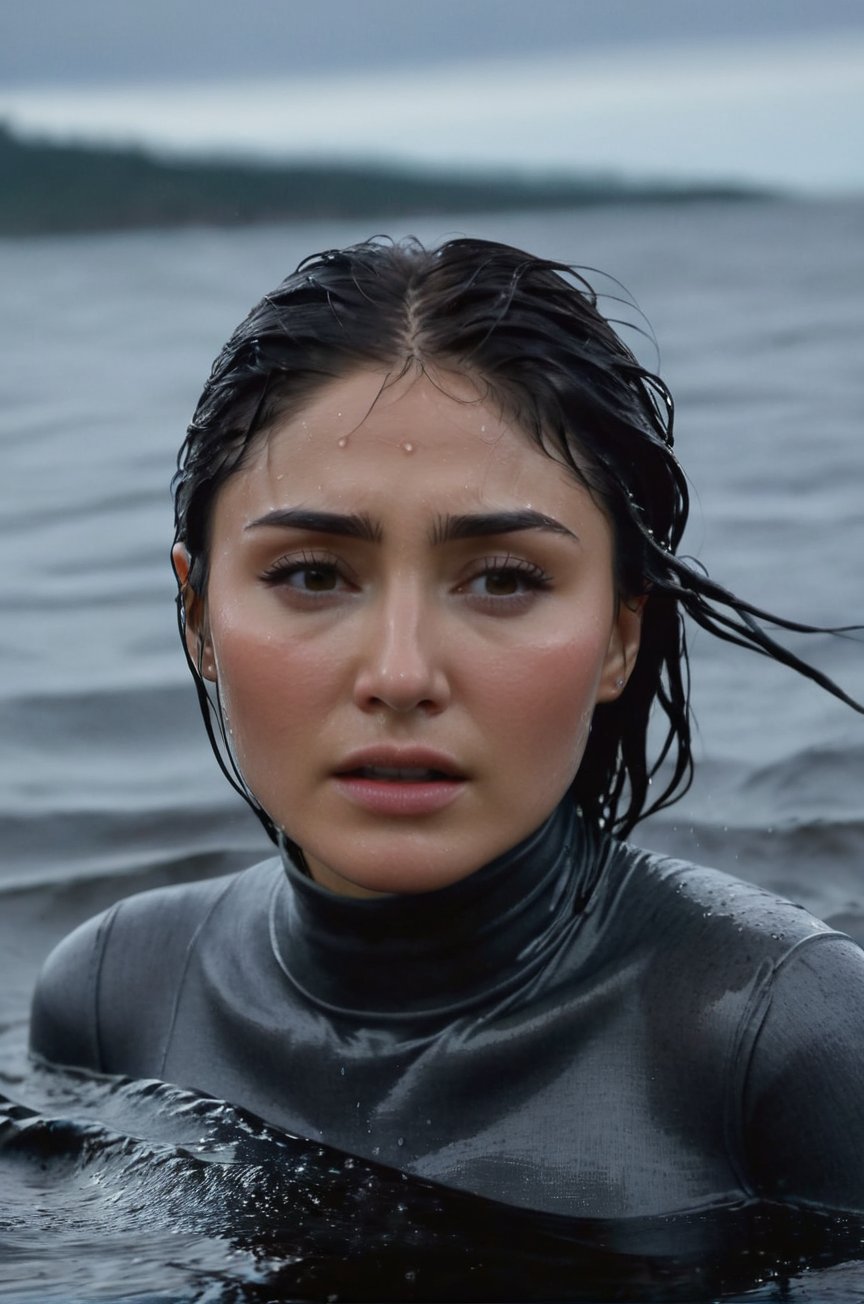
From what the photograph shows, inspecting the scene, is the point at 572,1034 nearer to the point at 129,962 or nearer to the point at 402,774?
the point at 402,774

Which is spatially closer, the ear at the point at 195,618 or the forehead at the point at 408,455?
the forehead at the point at 408,455

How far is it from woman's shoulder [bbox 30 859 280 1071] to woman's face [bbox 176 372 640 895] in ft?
2.03

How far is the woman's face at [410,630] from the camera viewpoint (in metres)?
2.37

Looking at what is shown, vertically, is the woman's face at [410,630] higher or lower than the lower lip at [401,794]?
higher

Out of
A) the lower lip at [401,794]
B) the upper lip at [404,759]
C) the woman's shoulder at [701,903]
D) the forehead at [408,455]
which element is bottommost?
the woman's shoulder at [701,903]

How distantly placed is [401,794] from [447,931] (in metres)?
0.29

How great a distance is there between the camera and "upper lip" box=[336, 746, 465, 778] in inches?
92.4

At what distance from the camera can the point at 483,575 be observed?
2426 mm

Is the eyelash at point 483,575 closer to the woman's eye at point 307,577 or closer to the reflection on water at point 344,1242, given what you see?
the woman's eye at point 307,577

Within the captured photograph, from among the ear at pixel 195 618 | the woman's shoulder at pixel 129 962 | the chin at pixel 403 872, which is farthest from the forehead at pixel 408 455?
the woman's shoulder at pixel 129 962

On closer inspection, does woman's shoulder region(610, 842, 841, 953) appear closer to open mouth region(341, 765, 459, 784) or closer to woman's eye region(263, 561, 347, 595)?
open mouth region(341, 765, 459, 784)

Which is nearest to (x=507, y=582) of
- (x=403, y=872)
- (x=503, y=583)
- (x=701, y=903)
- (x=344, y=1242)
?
(x=503, y=583)

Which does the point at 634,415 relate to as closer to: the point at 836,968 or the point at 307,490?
the point at 307,490

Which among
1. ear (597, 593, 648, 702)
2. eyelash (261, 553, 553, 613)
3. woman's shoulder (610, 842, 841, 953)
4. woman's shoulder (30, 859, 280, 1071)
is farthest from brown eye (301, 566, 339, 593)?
woman's shoulder (30, 859, 280, 1071)
